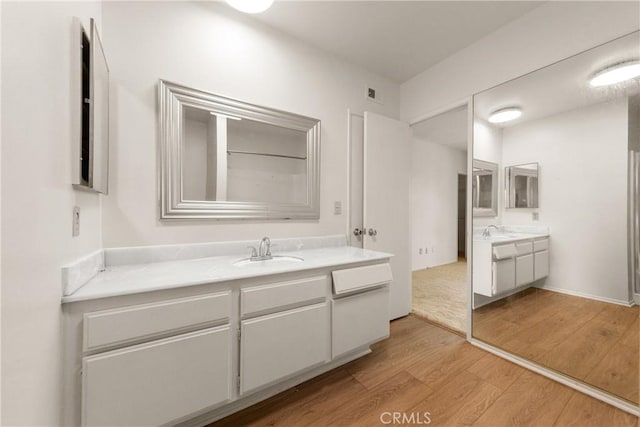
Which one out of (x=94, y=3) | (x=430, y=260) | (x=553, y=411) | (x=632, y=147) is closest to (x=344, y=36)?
(x=94, y=3)

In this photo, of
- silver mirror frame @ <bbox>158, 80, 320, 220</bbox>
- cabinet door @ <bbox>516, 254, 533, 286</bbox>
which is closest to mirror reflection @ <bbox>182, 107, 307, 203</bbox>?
silver mirror frame @ <bbox>158, 80, 320, 220</bbox>

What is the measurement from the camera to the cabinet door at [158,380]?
3.22 feet

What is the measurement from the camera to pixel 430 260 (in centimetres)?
474

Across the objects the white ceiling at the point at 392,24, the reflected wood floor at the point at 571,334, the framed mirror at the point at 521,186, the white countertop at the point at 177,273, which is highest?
the white ceiling at the point at 392,24

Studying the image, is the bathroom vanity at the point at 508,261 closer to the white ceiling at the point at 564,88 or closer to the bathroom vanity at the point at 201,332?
the white ceiling at the point at 564,88

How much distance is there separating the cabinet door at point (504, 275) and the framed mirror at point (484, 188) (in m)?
0.43

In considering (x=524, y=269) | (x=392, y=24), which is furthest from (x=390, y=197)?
(x=392, y=24)

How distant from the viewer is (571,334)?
5.49 ft

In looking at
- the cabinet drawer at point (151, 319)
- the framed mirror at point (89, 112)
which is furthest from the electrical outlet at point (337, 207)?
the framed mirror at point (89, 112)

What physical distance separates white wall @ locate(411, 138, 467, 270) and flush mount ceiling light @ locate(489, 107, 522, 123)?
251 cm

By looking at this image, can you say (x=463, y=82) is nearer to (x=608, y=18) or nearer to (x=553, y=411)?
(x=608, y=18)

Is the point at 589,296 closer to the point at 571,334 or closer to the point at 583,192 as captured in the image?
the point at 571,334

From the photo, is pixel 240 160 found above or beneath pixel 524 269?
above

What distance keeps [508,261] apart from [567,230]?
464 millimetres
